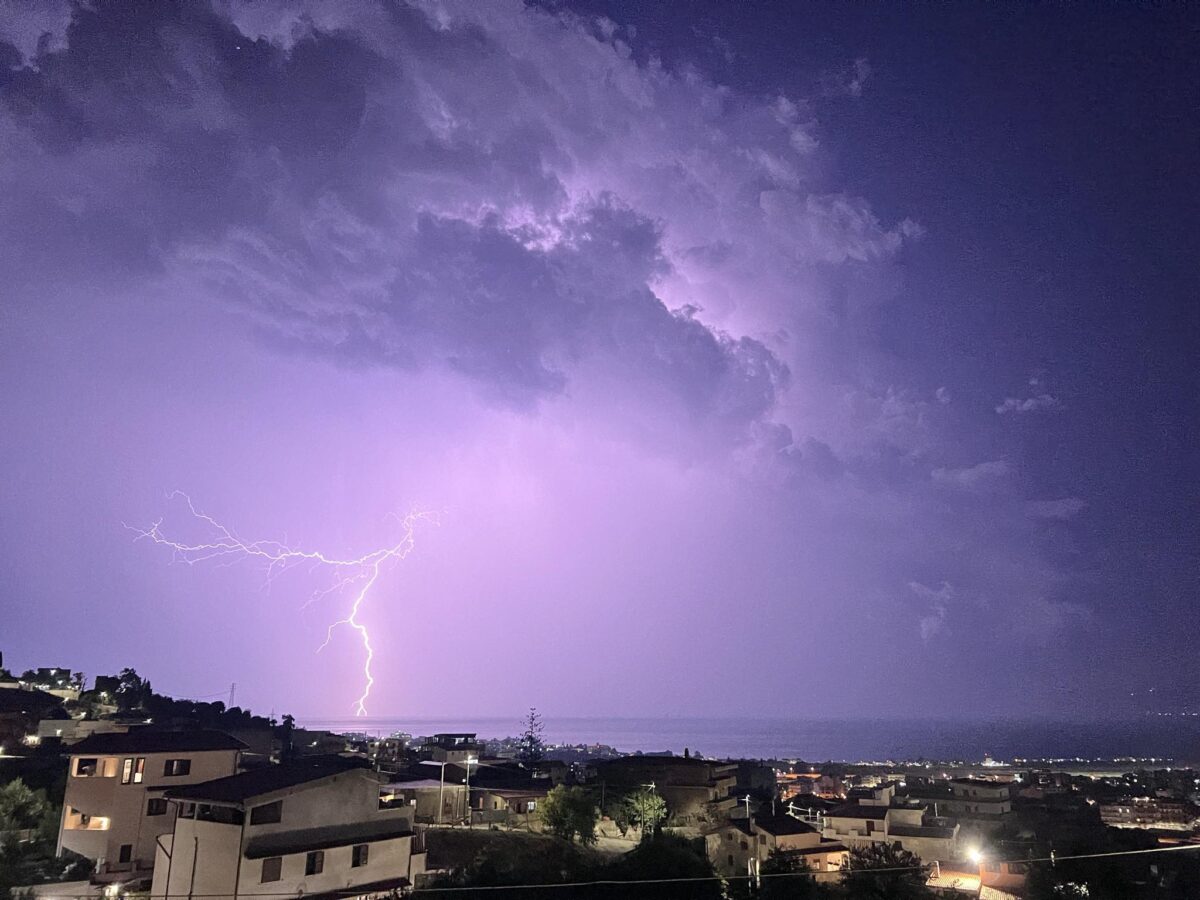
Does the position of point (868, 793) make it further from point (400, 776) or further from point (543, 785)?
point (400, 776)

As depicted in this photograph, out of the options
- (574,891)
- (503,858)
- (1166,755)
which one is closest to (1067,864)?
(574,891)

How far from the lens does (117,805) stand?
92.8ft

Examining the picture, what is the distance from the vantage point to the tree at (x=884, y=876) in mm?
29547

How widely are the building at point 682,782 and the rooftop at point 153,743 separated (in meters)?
26.4

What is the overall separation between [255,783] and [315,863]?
3.12 meters

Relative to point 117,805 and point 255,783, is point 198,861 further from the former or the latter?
point 117,805

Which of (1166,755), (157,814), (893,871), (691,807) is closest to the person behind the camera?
(157,814)

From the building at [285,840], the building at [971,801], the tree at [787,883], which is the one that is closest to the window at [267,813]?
the building at [285,840]

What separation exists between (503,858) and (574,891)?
5.41 meters

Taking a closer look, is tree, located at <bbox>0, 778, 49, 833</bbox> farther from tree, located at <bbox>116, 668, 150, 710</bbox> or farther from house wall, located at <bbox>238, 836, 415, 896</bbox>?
tree, located at <bbox>116, 668, 150, 710</bbox>

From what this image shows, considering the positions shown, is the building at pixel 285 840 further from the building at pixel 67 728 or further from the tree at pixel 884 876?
the building at pixel 67 728

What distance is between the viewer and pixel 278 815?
22234 millimetres

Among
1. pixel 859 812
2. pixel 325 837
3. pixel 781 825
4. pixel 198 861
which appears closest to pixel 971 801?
pixel 859 812

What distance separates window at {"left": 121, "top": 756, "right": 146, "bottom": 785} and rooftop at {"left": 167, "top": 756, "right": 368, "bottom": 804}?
704cm
